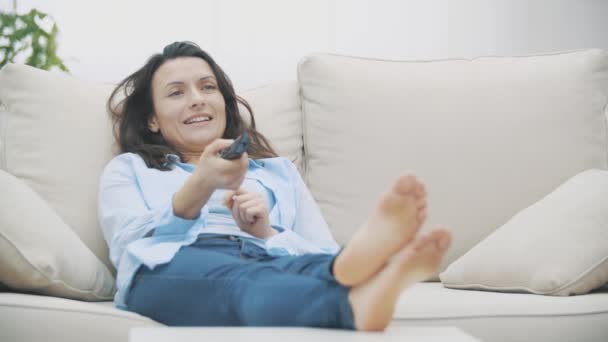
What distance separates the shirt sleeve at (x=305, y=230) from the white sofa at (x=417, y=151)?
15 cm

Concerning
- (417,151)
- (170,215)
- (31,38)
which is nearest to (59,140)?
(170,215)

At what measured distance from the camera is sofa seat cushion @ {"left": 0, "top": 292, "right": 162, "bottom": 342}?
4.74 ft

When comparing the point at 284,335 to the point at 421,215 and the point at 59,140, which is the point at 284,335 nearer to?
the point at 421,215

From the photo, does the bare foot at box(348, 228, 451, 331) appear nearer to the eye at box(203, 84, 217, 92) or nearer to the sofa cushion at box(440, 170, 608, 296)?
the sofa cushion at box(440, 170, 608, 296)

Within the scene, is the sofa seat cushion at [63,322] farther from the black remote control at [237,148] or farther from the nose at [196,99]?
the nose at [196,99]

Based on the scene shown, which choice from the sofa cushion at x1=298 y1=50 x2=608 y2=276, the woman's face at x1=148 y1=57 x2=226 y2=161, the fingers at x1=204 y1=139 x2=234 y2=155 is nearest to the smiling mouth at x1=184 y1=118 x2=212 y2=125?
the woman's face at x1=148 y1=57 x2=226 y2=161

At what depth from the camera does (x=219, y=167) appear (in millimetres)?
1462

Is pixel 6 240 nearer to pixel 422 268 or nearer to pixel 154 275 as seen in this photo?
pixel 154 275

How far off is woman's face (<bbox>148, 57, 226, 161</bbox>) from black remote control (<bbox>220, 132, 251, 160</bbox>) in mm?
527

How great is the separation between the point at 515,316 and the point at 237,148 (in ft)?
2.03

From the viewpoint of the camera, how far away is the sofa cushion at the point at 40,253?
1.55 m

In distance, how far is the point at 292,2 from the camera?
2.89m

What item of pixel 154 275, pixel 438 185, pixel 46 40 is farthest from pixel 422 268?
pixel 46 40

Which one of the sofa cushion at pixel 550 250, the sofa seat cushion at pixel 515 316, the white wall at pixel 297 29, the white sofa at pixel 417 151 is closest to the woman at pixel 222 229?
the white sofa at pixel 417 151
